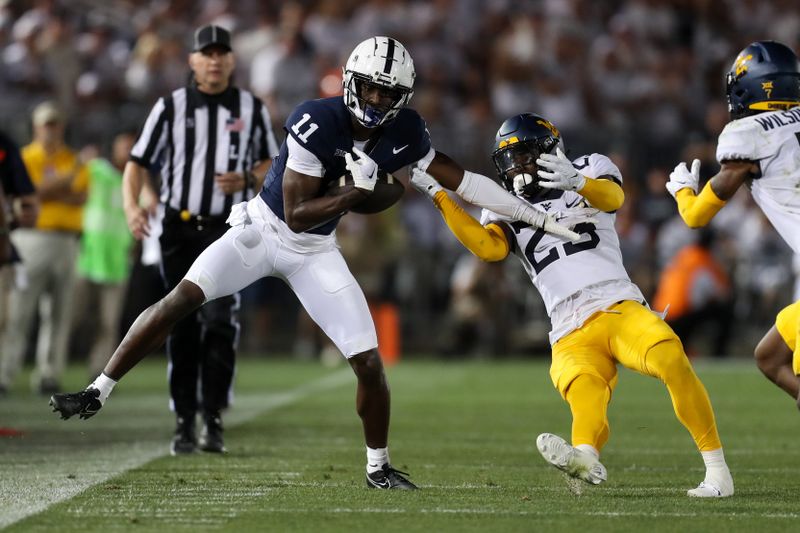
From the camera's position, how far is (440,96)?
575 inches

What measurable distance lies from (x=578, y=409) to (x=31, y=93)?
33.4 ft

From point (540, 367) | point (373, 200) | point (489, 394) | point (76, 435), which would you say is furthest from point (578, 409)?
point (540, 367)

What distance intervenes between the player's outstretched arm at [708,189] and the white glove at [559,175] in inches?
15.9

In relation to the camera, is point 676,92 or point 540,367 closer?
point 540,367

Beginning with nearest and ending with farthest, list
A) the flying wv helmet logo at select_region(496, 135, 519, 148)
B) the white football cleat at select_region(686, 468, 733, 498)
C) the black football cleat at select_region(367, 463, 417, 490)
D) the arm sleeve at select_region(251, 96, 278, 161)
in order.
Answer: the white football cleat at select_region(686, 468, 733, 498) < the black football cleat at select_region(367, 463, 417, 490) < the flying wv helmet logo at select_region(496, 135, 519, 148) < the arm sleeve at select_region(251, 96, 278, 161)

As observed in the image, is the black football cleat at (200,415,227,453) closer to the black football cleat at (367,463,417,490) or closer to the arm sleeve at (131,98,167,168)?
the arm sleeve at (131,98,167,168)

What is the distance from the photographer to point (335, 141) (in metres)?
5.21

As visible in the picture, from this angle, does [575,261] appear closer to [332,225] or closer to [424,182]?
[424,182]

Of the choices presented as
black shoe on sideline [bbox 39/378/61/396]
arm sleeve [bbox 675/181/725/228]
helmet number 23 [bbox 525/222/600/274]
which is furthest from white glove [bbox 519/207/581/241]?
black shoe on sideline [bbox 39/378/61/396]

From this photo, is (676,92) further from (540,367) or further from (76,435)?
(76,435)

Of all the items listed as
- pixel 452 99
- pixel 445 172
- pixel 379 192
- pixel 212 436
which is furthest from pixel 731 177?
pixel 452 99

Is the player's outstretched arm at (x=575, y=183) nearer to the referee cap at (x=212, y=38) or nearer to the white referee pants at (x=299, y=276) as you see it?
the white referee pants at (x=299, y=276)

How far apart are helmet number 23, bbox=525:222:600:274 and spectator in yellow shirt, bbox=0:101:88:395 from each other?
5430mm

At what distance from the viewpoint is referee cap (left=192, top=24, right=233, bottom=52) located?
21.8 ft
